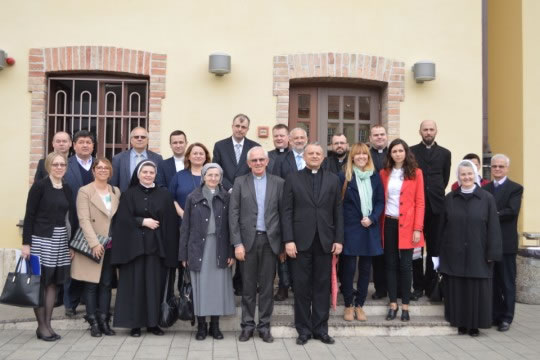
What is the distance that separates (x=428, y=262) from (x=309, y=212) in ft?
6.55

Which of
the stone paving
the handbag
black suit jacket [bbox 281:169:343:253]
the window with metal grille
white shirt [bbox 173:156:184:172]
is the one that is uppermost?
the window with metal grille

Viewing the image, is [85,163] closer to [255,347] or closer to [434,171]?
[255,347]

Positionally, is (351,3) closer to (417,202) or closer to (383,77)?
(383,77)

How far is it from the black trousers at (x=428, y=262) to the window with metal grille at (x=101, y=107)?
3788 millimetres

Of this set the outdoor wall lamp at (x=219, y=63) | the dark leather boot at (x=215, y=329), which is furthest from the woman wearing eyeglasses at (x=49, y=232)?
the outdoor wall lamp at (x=219, y=63)

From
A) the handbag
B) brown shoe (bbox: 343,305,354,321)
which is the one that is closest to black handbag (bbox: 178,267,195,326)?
the handbag

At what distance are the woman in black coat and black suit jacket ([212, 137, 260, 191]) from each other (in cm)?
226

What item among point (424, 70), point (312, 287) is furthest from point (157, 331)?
point (424, 70)

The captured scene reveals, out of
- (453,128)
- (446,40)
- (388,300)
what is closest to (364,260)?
(388,300)

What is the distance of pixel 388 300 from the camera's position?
647 centimetres

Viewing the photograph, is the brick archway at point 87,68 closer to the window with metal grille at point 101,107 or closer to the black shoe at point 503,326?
the window with metal grille at point 101,107

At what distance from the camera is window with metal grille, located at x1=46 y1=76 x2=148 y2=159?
25.0 ft

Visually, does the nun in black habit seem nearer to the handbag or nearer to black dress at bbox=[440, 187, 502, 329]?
the handbag

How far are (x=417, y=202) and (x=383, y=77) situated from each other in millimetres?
2344
